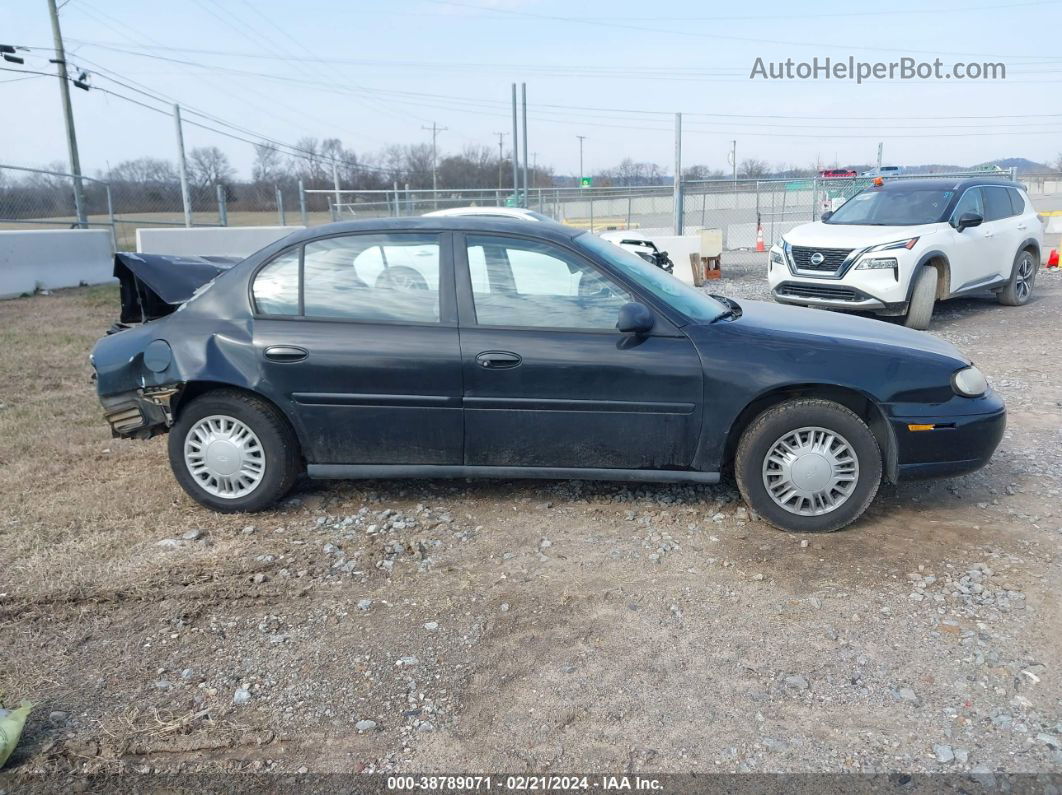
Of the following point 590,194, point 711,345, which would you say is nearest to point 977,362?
point 711,345

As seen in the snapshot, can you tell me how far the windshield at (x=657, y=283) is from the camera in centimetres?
429

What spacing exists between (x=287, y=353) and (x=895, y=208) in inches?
349

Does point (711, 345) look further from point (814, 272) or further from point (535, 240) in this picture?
point (814, 272)

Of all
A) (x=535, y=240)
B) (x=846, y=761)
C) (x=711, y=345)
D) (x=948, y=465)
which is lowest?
(x=846, y=761)

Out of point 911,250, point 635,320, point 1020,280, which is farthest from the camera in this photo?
point 1020,280

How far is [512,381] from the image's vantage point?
413cm

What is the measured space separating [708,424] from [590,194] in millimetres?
24231

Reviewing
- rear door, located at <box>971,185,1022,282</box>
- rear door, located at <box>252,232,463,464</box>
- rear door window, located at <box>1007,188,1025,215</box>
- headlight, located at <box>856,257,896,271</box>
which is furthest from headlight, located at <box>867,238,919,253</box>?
rear door, located at <box>252,232,463,464</box>

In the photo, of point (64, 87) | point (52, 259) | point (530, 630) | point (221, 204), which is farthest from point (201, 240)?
point (530, 630)

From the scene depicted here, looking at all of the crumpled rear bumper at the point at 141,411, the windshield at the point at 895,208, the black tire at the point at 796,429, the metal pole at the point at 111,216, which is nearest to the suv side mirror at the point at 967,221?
the windshield at the point at 895,208

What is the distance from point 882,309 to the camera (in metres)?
9.64

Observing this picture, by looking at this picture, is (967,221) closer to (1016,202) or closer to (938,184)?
(938,184)

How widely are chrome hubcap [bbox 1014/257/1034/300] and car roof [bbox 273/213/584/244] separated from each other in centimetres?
936

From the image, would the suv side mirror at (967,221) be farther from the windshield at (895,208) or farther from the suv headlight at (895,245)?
the suv headlight at (895,245)
